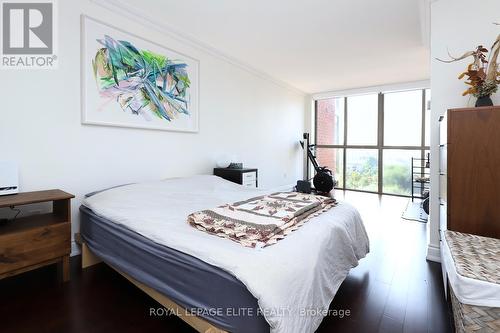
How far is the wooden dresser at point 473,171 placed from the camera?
5.00 ft

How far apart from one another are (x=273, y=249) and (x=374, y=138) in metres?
5.55

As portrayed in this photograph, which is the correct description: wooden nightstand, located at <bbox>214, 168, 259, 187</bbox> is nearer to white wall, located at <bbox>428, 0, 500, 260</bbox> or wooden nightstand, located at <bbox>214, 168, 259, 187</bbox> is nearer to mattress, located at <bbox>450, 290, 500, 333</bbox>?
white wall, located at <bbox>428, 0, 500, 260</bbox>

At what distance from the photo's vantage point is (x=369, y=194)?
5520 mm

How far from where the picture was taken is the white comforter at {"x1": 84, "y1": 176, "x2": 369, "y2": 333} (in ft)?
3.17

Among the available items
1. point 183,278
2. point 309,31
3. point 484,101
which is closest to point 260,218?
point 183,278

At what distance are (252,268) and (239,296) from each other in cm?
13

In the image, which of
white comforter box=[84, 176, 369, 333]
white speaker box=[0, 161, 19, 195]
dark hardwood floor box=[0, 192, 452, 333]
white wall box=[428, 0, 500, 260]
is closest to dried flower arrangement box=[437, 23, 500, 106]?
white wall box=[428, 0, 500, 260]

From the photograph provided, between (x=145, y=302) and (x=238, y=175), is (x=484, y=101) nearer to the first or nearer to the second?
(x=238, y=175)

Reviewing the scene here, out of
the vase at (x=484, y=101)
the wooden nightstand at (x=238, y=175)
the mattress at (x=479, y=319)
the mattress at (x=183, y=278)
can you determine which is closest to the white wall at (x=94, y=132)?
the wooden nightstand at (x=238, y=175)

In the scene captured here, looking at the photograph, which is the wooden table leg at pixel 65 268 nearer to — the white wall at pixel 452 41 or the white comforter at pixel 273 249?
the white comforter at pixel 273 249

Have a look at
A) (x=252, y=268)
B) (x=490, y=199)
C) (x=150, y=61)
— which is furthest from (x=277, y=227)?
(x=150, y=61)

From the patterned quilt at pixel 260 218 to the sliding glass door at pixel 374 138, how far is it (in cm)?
440

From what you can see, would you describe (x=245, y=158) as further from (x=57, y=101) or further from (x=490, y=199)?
(x=490, y=199)

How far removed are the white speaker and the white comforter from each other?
0.47 metres
